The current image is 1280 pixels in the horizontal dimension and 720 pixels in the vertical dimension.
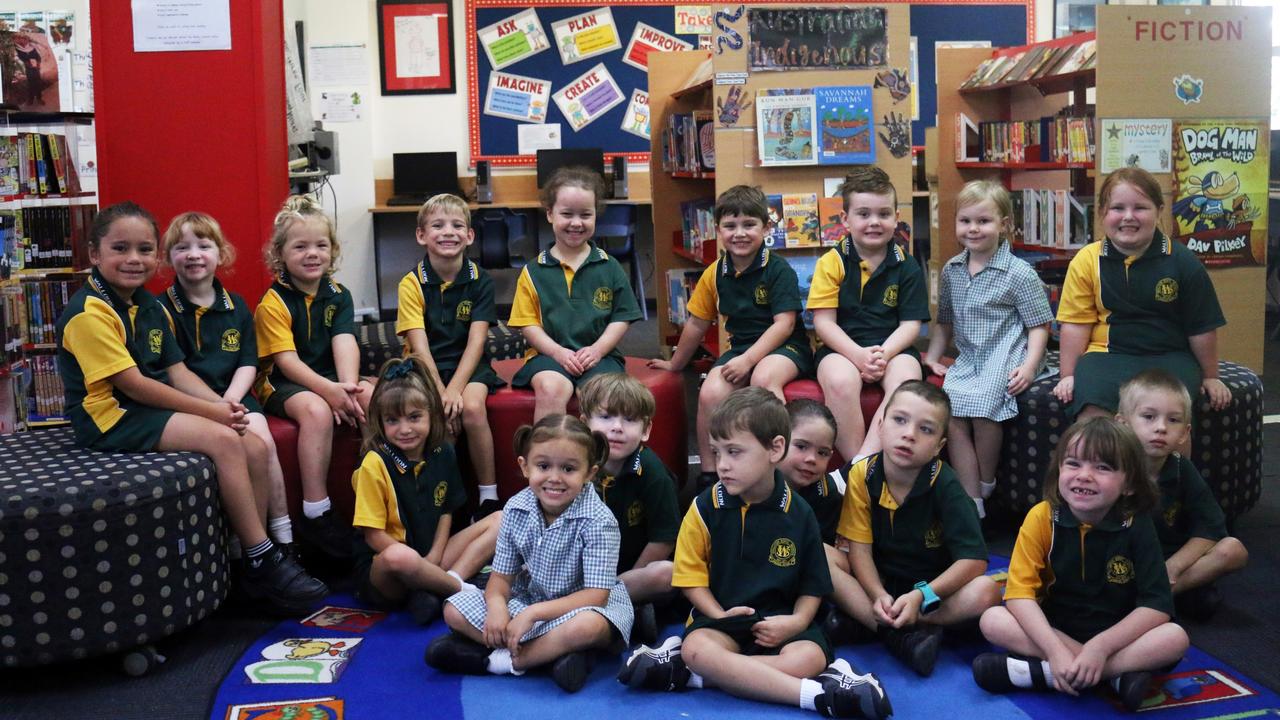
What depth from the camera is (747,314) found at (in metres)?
3.77

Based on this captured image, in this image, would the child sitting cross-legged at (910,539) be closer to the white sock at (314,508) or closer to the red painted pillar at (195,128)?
the white sock at (314,508)

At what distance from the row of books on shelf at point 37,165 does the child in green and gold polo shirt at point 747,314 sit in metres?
2.84

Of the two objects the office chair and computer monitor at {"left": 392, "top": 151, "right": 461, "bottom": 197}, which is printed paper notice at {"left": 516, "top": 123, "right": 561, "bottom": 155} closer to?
computer monitor at {"left": 392, "top": 151, "right": 461, "bottom": 197}

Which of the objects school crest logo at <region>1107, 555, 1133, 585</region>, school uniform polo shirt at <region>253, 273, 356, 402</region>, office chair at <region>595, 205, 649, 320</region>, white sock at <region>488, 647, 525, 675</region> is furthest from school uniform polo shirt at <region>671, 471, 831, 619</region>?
office chair at <region>595, 205, 649, 320</region>

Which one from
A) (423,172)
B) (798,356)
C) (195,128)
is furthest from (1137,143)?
(423,172)

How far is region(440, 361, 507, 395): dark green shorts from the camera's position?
11.7 ft

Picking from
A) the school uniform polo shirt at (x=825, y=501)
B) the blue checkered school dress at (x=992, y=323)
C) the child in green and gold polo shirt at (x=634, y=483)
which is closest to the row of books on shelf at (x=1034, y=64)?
the blue checkered school dress at (x=992, y=323)

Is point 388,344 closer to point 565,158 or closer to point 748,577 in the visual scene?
point 748,577

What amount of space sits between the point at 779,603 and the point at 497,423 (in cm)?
116

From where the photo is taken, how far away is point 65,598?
101 inches

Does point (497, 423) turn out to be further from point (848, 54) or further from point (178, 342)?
point (848, 54)

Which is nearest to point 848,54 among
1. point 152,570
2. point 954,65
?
point 954,65

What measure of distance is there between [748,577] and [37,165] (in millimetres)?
3788

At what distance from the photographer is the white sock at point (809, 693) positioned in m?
2.44
